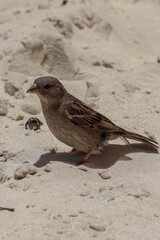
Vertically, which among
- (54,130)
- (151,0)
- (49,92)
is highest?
(49,92)

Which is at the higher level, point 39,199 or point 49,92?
point 49,92

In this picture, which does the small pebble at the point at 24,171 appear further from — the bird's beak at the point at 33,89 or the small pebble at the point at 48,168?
the bird's beak at the point at 33,89

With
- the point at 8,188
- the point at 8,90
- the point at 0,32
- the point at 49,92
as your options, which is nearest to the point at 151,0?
the point at 0,32

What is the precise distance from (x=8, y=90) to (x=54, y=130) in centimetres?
153

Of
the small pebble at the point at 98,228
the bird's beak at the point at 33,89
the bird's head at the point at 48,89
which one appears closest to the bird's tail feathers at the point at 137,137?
the bird's head at the point at 48,89

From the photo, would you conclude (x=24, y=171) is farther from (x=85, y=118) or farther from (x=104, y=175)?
(x=85, y=118)

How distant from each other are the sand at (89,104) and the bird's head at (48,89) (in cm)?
58

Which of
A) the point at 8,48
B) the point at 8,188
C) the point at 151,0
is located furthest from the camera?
the point at 151,0

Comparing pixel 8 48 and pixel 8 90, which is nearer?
pixel 8 90

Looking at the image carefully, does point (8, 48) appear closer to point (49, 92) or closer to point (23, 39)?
point (23, 39)

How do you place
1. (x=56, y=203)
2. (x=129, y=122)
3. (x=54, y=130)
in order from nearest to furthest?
(x=56, y=203), (x=54, y=130), (x=129, y=122)

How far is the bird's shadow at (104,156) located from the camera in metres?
4.95

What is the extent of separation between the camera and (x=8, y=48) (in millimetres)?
7180

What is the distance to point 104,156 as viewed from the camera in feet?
17.0
